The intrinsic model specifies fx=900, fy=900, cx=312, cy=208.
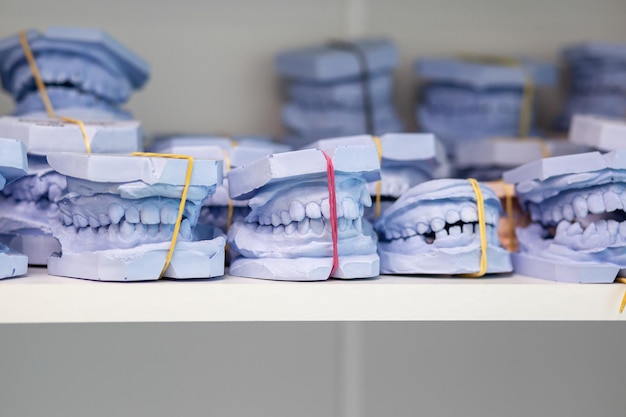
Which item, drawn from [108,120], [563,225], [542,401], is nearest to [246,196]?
[108,120]

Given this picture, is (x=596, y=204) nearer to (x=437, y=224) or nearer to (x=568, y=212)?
(x=568, y=212)

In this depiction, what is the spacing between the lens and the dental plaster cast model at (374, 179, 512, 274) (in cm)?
126

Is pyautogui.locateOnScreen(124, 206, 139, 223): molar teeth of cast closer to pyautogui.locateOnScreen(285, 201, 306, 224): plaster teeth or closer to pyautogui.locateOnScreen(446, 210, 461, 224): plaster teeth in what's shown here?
pyautogui.locateOnScreen(285, 201, 306, 224): plaster teeth

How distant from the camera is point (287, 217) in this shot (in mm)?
1217

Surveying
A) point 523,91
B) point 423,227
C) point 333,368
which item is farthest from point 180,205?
point 523,91

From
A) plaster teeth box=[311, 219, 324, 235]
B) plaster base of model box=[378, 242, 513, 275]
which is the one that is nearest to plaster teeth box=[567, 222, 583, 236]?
plaster base of model box=[378, 242, 513, 275]

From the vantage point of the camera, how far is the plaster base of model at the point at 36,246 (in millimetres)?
1292

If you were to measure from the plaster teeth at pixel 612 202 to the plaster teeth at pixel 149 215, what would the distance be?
62 cm

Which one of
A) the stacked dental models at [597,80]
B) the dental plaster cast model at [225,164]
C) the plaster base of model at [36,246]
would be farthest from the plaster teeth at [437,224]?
the stacked dental models at [597,80]

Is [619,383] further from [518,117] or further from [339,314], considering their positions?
[339,314]

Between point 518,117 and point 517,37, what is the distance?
0.85 feet

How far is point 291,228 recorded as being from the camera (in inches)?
48.0

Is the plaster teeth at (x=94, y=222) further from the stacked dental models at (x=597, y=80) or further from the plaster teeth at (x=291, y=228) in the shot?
the stacked dental models at (x=597, y=80)

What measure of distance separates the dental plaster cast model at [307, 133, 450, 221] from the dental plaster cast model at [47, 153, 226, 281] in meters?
0.27
